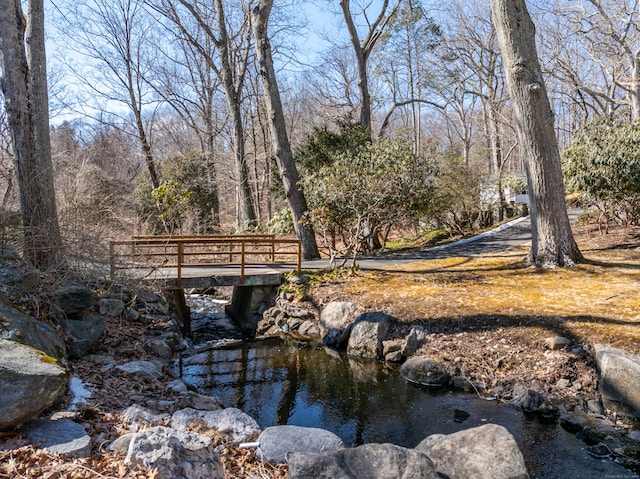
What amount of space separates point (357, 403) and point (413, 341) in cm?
163

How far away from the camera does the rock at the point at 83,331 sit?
17.8 feet

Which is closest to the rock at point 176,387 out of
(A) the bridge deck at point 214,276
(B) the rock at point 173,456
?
(B) the rock at point 173,456

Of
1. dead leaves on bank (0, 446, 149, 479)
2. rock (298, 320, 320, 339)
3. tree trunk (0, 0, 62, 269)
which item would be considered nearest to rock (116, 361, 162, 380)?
tree trunk (0, 0, 62, 269)

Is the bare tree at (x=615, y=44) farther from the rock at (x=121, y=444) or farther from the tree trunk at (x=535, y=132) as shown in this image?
the rock at (x=121, y=444)

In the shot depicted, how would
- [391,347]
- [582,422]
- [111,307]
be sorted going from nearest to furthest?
[582,422] → [391,347] → [111,307]

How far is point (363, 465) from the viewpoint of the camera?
294 centimetres

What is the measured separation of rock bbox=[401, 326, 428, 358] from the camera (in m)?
6.88

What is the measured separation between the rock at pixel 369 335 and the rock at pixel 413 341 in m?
0.45

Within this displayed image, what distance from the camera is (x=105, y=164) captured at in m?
26.1

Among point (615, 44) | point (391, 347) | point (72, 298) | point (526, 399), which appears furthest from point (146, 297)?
point (615, 44)

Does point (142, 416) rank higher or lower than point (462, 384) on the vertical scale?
higher

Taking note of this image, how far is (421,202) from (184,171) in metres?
12.8

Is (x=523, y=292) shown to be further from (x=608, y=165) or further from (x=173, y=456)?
(x=173, y=456)

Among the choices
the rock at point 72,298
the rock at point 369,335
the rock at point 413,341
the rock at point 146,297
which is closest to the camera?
the rock at point 72,298
